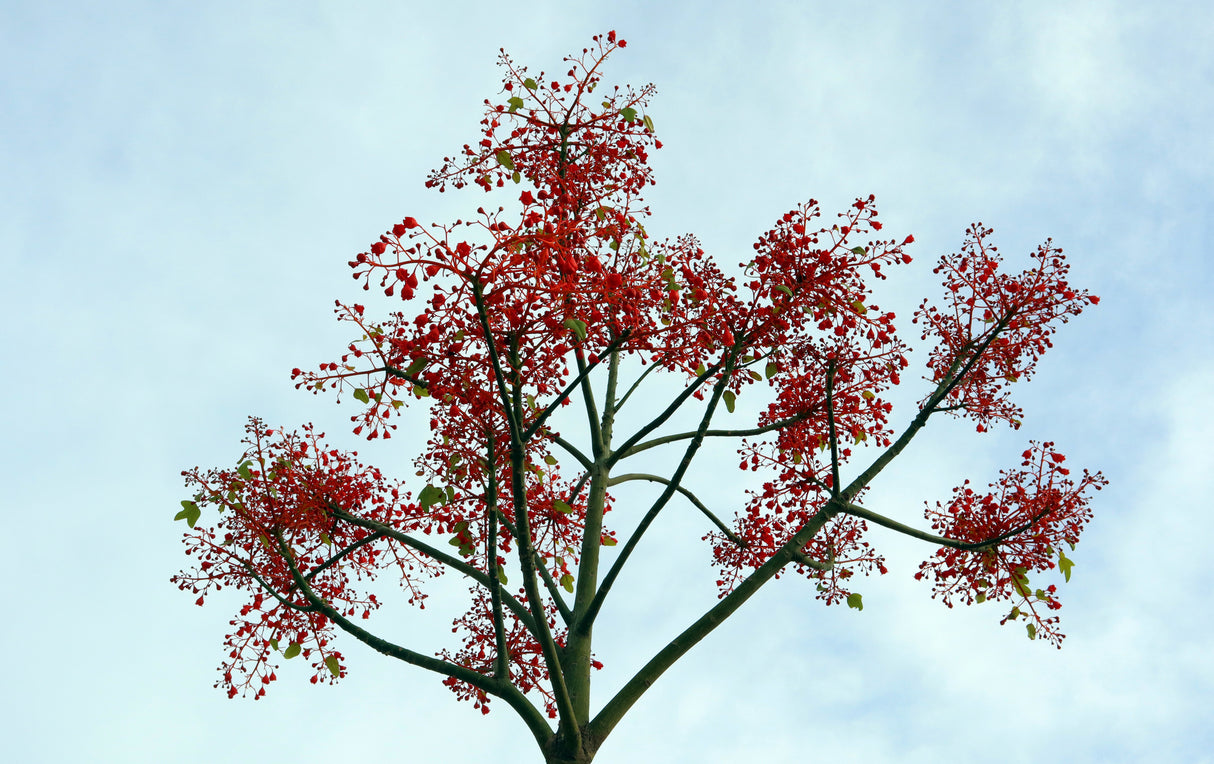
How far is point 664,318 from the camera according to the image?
19.6 ft

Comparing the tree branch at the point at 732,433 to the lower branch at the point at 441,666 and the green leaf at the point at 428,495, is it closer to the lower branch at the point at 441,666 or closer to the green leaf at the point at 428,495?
the green leaf at the point at 428,495

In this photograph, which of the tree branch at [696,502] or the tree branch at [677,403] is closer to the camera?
the tree branch at [677,403]

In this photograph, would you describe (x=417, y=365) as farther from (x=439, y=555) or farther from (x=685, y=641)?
(x=685, y=641)

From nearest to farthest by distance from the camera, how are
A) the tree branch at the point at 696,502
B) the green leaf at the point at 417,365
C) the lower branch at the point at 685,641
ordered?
the green leaf at the point at 417,365, the lower branch at the point at 685,641, the tree branch at the point at 696,502

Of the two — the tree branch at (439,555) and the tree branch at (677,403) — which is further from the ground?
the tree branch at (677,403)

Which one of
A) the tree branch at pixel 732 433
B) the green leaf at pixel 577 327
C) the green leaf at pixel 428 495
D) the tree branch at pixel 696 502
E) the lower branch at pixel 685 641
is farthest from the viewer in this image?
the tree branch at pixel 696 502

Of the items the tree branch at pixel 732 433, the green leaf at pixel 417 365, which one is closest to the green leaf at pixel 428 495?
the green leaf at pixel 417 365

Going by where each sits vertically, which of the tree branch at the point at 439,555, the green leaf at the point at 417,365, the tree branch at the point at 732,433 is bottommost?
the tree branch at the point at 439,555

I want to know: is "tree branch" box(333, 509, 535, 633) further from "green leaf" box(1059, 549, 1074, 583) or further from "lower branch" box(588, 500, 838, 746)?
"green leaf" box(1059, 549, 1074, 583)

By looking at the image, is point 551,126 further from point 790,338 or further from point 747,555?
point 747,555

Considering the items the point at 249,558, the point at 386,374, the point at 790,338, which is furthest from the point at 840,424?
the point at 249,558

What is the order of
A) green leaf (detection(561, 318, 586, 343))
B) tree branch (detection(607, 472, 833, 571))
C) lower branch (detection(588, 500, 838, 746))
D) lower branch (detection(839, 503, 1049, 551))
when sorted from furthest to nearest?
tree branch (detection(607, 472, 833, 571)), lower branch (detection(839, 503, 1049, 551)), lower branch (detection(588, 500, 838, 746)), green leaf (detection(561, 318, 586, 343))

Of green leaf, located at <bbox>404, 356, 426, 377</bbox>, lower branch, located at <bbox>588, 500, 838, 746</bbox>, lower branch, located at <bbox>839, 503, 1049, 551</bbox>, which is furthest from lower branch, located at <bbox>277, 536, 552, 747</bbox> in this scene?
lower branch, located at <bbox>839, 503, 1049, 551</bbox>

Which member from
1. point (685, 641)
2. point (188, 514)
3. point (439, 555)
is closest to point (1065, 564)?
point (685, 641)
